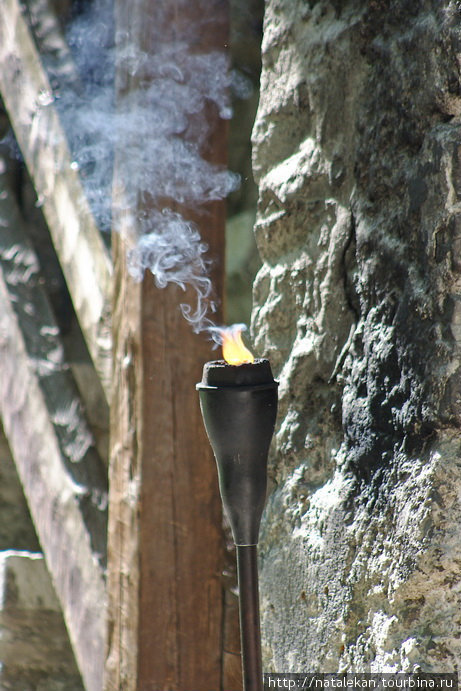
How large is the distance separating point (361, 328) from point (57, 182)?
1150mm

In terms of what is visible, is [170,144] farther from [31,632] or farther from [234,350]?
[31,632]

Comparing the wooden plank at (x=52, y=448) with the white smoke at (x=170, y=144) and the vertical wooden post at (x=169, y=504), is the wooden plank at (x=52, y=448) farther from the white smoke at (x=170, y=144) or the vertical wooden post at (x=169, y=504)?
the white smoke at (x=170, y=144)

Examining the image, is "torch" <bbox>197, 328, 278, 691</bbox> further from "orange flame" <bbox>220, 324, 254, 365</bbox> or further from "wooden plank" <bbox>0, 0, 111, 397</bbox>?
"wooden plank" <bbox>0, 0, 111, 397</bbox>

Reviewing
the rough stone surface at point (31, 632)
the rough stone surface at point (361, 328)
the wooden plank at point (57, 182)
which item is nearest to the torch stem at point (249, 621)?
the rough stone surface at point (361, 328)

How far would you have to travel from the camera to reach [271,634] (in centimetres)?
101

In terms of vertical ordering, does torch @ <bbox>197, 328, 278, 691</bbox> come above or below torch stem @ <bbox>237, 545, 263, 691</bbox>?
above

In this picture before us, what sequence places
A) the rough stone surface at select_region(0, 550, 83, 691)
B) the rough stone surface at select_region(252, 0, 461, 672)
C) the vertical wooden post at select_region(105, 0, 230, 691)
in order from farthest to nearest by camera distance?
the rough stone surface at select_region(0, 550, 83, 691), the vertical wooden post at select_region(105, 0, 230, 691), the rough stone surface at select_region(252, 0, 461, 672)

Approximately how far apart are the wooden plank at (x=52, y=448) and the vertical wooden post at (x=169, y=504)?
313 millimetres

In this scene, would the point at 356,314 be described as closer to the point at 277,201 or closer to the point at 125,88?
the point at 277,201

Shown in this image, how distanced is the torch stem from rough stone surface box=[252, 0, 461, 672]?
0.12 m

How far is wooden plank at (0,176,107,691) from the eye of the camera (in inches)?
68.9

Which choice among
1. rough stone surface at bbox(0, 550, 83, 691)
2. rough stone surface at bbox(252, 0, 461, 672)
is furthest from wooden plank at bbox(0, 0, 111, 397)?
rough stone surface at bbox(0, 550, 83, 691)

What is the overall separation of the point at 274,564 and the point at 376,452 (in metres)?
0.27

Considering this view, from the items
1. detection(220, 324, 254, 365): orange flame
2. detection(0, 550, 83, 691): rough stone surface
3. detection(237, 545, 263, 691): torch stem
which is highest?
detection(220, 324, 254, 365): orange flame
